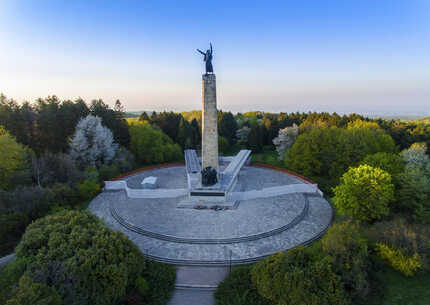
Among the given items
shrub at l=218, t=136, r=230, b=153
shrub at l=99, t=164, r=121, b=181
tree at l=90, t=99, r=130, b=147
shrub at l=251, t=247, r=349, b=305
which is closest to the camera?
shrub at l=251, t=247, r=349, b=305

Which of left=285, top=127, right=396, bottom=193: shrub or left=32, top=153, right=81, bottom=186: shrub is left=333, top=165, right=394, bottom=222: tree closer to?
left=285, top=127, right=396, bottom=193: shrub

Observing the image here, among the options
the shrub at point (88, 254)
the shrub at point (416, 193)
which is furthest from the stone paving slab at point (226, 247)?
the shrub at point (416, 193)

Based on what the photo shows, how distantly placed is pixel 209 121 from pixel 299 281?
15030 mm

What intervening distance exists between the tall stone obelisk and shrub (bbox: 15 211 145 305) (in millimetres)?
11982

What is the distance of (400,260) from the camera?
12.6 metres

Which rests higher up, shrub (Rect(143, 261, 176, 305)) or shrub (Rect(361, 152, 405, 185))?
shrub (Rect(361, 152, 405, 185))

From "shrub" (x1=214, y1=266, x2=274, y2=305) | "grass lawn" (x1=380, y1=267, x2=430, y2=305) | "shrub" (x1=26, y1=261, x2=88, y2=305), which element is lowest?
"grass lawn" (x1=380, y1=267, x2=430, y2=305)

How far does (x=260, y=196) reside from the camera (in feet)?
75.0

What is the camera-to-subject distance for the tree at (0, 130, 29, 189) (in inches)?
829

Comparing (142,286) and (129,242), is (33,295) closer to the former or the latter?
(129,242)

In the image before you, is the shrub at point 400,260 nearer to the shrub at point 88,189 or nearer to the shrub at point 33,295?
the shrub at point 33,295

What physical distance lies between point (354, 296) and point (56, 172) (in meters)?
26.2

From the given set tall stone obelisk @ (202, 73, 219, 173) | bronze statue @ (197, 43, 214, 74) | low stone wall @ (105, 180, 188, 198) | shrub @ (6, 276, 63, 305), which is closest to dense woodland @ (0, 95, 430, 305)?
shrub @ (6, 276, 63, 305)

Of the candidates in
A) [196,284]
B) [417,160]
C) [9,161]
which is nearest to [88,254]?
[196,284]
